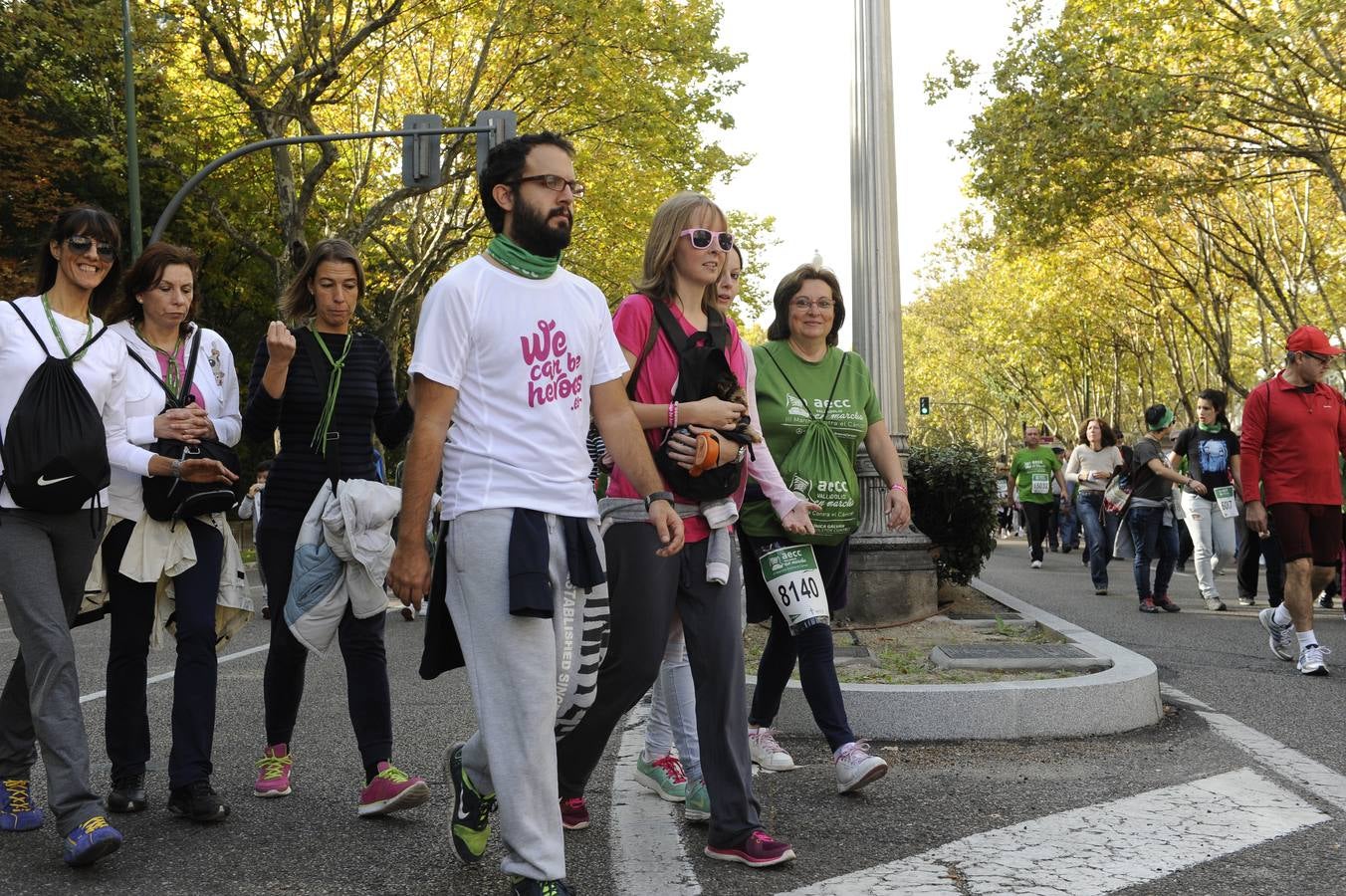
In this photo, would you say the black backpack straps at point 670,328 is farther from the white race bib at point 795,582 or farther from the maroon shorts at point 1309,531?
the maroon shorts at point 1309,531

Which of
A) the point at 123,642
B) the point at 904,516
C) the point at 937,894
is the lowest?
the point at 937,894

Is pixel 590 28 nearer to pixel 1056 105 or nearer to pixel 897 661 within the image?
pixel 1056 105

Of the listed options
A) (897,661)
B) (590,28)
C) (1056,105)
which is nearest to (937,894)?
(897,661)

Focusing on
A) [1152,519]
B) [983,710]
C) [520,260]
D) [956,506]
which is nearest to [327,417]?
[520,260]

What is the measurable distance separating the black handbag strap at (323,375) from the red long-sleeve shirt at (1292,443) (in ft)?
17.6

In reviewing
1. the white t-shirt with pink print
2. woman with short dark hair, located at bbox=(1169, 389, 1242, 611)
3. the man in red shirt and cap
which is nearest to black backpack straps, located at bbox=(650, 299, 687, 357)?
the white t-shirt with pink print

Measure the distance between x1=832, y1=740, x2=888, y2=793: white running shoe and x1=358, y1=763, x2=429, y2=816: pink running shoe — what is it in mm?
1378

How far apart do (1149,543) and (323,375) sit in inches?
369

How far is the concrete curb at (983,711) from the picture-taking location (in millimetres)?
6039

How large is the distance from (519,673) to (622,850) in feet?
3.36

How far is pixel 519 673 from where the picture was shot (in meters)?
3.49

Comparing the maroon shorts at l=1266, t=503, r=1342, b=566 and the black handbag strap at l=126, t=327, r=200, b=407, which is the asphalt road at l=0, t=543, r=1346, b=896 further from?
the black handbag strap at l=126, t=327, r=200, b=407

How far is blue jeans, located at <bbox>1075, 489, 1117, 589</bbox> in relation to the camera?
48.3 feet

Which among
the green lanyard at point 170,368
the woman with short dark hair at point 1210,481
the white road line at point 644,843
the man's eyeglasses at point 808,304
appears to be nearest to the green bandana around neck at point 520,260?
the white road line at point 644,843
